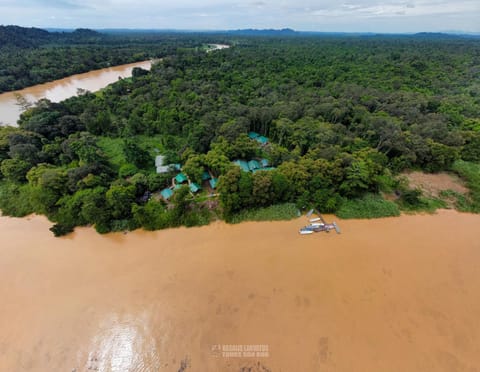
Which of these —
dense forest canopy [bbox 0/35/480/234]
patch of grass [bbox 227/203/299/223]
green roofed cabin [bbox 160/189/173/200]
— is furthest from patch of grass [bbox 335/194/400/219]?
green roofed cabin [bbox 160/189/173/200]

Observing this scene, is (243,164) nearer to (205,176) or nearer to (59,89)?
(205,176)

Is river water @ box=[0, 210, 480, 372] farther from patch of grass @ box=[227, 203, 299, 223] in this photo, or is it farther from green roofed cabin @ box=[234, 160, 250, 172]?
green roofed cabin @ box=[234, 160, 250, 172]

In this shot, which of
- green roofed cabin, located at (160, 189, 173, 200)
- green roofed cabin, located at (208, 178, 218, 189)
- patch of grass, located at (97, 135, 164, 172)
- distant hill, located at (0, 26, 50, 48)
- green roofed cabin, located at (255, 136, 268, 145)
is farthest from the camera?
distant hill, located at (0, 26, 50, 48)

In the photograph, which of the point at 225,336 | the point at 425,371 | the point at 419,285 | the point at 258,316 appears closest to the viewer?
the point at 425,371

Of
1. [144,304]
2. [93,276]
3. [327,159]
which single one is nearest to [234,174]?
[327,159]

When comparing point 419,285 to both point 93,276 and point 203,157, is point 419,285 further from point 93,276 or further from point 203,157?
point 93,276

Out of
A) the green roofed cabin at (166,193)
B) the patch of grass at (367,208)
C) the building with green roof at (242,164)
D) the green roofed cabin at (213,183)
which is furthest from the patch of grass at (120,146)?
the patch of grass at (367,208)
